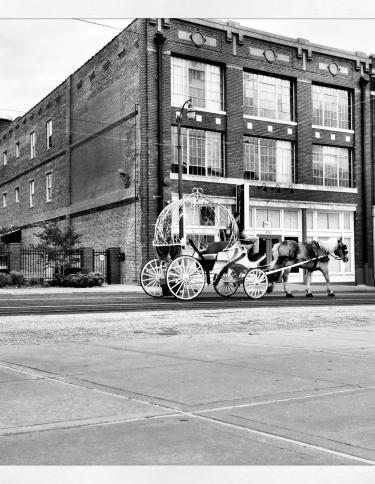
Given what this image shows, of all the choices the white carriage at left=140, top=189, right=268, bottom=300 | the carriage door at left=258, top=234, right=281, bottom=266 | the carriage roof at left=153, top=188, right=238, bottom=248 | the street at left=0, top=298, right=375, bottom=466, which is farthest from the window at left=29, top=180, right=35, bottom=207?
the street at left=0, top=298, right=375, bottom=466

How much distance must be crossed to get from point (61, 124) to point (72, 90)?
2.48m

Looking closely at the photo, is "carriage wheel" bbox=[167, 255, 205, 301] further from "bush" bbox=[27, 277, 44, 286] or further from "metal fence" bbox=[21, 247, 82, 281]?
"metal fence" bbox=[21, 247, 82, 281]

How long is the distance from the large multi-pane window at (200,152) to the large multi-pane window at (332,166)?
634 cm

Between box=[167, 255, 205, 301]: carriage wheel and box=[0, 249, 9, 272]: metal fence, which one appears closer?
box=[167, 255, 205, 301]: carriage wheel

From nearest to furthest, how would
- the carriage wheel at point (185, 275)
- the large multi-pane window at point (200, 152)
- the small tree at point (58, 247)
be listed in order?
the carriage wheel at point (185, 275) → the small tree at point (58, 247) → the large multi-pane window at point (200, 152)

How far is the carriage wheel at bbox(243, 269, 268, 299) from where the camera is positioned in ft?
64.2

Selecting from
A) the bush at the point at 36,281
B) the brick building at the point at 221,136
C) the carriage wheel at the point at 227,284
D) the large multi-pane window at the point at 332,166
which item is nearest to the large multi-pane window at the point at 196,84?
the brick building at the point at 221,136

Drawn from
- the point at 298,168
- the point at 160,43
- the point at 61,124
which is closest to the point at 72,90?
the point at 61,124

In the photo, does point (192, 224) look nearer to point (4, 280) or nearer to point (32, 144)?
point (4, 280)

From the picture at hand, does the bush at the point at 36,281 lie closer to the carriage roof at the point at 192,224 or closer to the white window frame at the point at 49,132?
the carriage roof at the point at 192,224

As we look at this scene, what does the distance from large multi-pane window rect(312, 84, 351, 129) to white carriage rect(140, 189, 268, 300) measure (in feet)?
59.7

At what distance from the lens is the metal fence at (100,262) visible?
32781mm

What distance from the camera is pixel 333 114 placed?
37.1m
